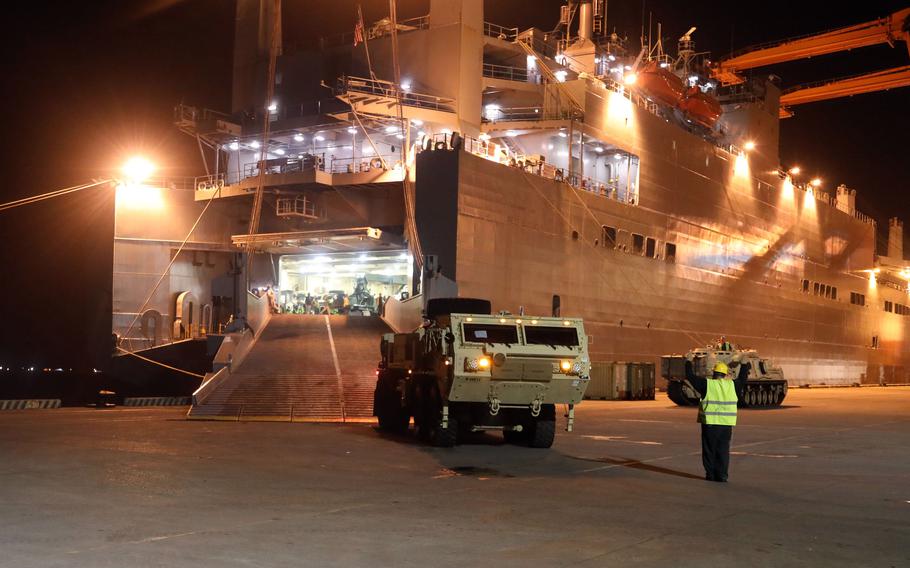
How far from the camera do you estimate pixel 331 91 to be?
36.0 m

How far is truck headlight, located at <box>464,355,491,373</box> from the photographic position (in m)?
14.2

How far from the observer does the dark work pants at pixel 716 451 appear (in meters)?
11.2

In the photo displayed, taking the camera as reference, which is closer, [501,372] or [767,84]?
[501,372]

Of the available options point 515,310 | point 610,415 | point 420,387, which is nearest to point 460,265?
point 515,310

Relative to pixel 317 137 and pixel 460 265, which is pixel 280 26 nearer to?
pixel 317 137

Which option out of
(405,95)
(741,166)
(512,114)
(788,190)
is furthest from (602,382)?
(788,190)

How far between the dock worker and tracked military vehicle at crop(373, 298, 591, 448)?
3389 mm

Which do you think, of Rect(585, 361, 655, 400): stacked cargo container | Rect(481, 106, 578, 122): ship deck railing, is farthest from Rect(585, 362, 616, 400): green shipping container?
Rect(481, 106, 578, 122): ship deck railing

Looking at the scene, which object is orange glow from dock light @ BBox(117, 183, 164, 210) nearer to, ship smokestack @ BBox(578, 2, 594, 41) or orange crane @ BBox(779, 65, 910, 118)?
ship smokestack @ BBox(578, 2, 594, 41)

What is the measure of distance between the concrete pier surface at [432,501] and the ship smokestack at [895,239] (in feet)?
203

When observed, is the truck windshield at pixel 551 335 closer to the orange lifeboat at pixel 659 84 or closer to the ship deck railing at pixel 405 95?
the ship deck railing at pixel 405 95

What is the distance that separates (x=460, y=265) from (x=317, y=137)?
35.8 feet

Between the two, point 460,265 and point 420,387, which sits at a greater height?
point 460,265

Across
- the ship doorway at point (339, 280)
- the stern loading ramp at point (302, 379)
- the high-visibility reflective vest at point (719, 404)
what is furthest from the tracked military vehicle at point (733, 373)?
the high-visibility reflective vest at point (719, 404)
